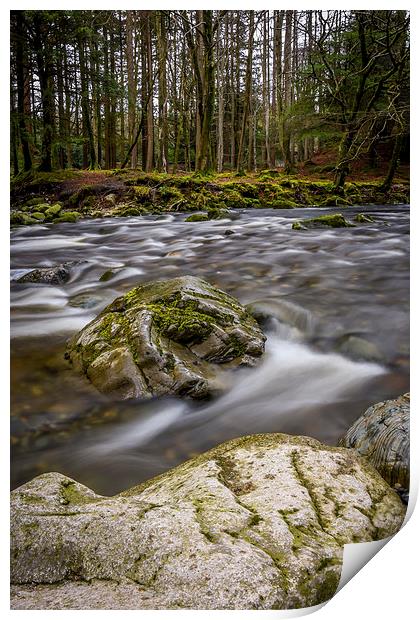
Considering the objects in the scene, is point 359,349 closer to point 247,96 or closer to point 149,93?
point 247,96

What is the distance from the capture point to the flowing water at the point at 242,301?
5.69ft

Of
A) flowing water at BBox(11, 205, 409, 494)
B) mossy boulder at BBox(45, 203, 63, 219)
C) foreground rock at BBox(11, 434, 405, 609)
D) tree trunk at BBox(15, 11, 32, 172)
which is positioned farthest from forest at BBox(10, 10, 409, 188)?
foreground rock at BBox(11, 434, 405, 609)

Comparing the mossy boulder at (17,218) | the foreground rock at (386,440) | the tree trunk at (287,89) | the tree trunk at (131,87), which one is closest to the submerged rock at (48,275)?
the mossy boulder at (17,218)

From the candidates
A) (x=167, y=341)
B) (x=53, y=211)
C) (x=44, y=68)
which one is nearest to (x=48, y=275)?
(x=53, y=211)

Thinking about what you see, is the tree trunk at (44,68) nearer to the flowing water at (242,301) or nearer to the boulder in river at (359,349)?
the flowing water at (242,301)

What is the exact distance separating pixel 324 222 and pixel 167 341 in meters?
1.18

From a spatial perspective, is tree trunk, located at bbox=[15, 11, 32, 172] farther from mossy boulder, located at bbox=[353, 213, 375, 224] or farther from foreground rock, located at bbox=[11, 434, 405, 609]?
mossy boulder, located at bbox=[353, 213, 375, 224]

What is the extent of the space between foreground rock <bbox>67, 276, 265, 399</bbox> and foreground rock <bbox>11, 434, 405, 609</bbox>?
0.46m

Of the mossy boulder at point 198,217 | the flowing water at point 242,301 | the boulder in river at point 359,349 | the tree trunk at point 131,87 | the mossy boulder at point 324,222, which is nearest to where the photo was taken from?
the flowing water at point 242,301

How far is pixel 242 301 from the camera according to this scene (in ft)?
8.33

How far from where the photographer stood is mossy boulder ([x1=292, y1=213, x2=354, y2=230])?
2658mm

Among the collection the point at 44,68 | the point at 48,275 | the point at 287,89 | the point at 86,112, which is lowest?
the point at 48,275

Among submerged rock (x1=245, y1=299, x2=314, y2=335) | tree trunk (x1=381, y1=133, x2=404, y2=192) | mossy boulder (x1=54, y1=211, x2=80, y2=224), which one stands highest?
tree trunk (x1=381, y1=133, x2=404, y2=192)

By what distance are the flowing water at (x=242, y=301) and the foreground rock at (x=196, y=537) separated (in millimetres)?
161
